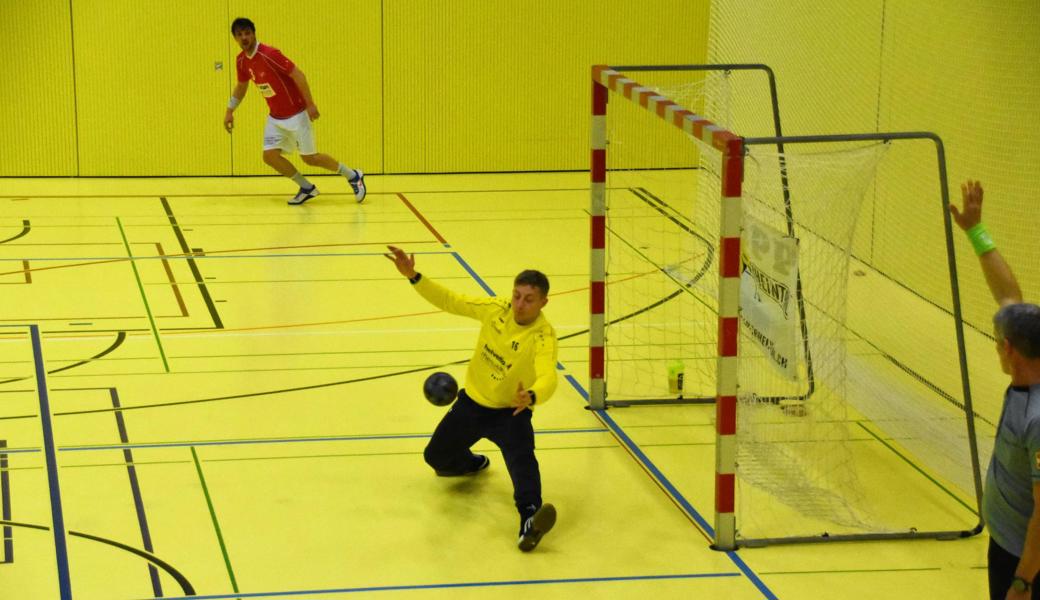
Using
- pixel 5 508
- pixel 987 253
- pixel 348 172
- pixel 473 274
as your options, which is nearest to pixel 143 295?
pixel 473 274

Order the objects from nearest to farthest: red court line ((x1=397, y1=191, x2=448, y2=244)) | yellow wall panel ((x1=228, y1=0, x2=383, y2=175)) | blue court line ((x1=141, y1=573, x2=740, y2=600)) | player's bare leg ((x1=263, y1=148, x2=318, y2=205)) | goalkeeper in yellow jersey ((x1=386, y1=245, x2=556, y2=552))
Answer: blue court line ((x1=141, y1=573, x2=740, y2=600)) < goalkeeper in yellow jersey ((x1=386, y1=245, x2=556, y2=552)) < red court line ((x1=397, y1=191, x2=448, y2=244)) < player's bare leg ((x1=263, y1=148, x2=318, y2=205)) < yellow wall panel ((x1=228, y1=0, x2=383, y2=175))

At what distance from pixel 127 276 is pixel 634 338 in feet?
15.3

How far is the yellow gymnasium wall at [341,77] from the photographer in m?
16.8

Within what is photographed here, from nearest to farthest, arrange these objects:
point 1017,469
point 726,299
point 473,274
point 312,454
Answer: point 1017,469 < point 726,299 < point 312,454 < point 473,274

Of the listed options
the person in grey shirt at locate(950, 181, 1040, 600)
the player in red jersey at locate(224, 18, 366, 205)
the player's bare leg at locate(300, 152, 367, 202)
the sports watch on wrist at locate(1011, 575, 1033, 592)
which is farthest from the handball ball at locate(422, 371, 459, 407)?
the player's bare leg at locate(300, 152, 367, 202)

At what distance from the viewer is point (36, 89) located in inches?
661

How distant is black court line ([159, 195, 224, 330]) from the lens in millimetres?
11508

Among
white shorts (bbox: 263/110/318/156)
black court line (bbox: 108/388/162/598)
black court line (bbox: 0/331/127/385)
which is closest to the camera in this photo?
black court line (bbox: 108/388/162/598)

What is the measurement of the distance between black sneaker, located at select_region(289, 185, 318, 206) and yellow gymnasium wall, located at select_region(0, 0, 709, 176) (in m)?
1.63

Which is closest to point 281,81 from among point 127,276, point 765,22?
point 127,276

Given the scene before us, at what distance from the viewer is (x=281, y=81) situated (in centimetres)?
1543

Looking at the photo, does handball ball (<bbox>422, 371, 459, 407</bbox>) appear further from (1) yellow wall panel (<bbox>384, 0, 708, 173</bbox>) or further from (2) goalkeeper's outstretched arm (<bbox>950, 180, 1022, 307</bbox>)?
(1) yellow wall panel (<bbox>384, 0, 708, 173</bbox>)

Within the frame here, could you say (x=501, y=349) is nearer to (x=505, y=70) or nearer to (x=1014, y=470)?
(x=1014, y=470)

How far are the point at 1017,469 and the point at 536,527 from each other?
2950 millimetres
